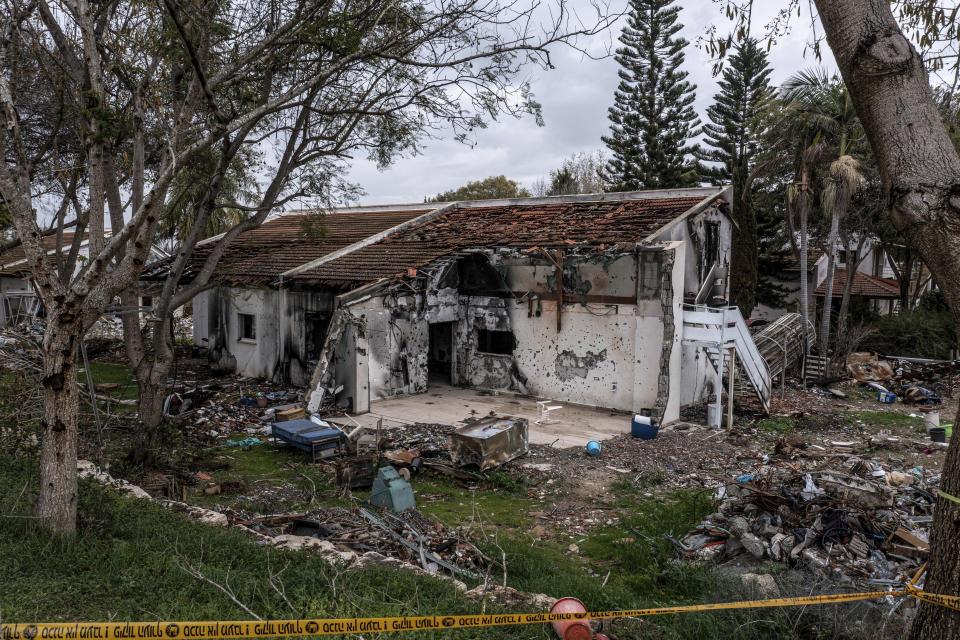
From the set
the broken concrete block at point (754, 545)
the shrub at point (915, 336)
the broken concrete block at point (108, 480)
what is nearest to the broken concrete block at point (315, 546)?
the broken concrete block at point (108, 480)

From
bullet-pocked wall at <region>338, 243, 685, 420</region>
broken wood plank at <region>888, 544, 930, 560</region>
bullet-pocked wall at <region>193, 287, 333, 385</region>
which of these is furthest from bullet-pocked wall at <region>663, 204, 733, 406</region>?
bullet-pocked wall at <region>193, 287, 333, 385</region>

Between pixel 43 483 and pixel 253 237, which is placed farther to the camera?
pixel 253 237

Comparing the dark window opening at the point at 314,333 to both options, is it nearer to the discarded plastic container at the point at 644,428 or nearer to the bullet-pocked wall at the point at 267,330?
the bullet-pocked wall at the point at 267,330

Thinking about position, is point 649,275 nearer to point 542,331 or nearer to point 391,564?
point 542,331

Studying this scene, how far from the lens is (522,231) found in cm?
1598

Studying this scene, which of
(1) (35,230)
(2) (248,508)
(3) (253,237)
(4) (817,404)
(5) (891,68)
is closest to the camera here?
(5) (891,68)

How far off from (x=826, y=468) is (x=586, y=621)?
628 cm

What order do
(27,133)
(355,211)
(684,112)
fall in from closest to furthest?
1. (27,133)
2. (355,211)
3. (684,112)

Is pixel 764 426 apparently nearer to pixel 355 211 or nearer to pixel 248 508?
pixel 248 508

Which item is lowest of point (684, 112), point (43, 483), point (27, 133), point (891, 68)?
point (43, 483)

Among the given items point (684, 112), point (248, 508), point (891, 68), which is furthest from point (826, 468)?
point (684, 112)

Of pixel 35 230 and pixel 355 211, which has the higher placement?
pixel 355 211

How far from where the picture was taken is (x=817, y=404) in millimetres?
15898

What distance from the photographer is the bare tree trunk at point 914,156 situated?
3314mm
